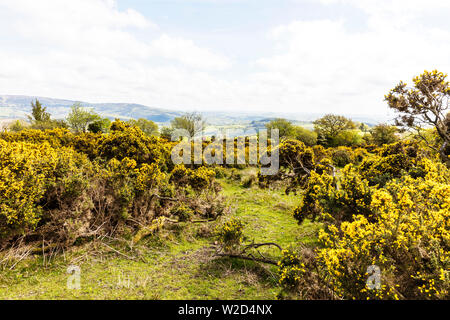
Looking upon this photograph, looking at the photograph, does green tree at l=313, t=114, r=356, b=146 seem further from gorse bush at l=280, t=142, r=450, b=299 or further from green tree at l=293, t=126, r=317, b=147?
→ gorse bush at l=280, t=142, r=450, b=299

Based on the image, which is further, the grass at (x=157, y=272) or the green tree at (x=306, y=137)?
the green tree at (x=306, y=137)

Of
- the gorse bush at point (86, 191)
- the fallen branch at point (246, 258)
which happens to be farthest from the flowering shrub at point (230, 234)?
the gorse bush at point (86, 191)

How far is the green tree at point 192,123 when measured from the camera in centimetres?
5519

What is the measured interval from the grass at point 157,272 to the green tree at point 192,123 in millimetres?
46938

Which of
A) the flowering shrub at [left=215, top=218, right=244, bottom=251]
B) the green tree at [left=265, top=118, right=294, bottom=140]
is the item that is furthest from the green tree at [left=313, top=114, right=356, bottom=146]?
the flowering shrub at [left=215, top=218, right=244, bottom=251]

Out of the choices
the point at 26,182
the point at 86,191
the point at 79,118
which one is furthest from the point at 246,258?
the point at 79,118

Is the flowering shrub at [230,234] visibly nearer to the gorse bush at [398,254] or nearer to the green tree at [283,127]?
the gorse bush at [398,254]

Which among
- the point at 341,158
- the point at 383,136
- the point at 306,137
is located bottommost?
the point at 341,158

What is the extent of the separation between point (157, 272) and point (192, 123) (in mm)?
51455

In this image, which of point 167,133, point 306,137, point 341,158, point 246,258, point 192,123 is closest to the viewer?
point 246,258

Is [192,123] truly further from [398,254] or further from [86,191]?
[398,254]

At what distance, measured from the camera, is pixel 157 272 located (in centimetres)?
681

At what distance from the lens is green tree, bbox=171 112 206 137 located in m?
55.2
